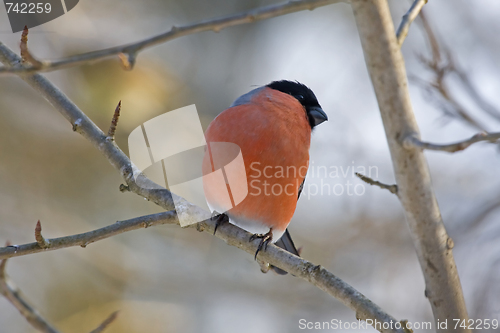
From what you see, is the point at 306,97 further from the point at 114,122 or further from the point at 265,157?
the point at 114,122

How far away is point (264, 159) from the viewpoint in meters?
2.65

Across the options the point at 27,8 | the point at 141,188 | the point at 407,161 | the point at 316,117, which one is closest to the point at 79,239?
the point at 141,188

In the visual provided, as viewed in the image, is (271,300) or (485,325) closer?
(485,325)

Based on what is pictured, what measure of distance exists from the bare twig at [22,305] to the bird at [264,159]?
110 centimetres

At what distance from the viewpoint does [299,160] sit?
283cm

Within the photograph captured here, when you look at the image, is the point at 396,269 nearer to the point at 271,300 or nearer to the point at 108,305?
the point at 271,300

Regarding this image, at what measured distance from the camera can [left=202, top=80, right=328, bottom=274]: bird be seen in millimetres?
2676

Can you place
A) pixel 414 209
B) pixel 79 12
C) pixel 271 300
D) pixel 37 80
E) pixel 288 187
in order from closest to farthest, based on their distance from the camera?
pixel 414 209 < pixel 37 80 < pixel 288 187 < pixel 79 12 < pixel 271 300

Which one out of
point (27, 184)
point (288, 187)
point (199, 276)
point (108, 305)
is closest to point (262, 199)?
point (288, 187)

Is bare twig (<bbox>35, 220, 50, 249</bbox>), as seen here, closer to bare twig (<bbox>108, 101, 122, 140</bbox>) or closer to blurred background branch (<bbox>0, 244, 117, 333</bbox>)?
blurred background branch (<bbox>0, 244, 117, 333</bbox>)

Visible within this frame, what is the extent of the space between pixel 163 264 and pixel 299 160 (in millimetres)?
3004

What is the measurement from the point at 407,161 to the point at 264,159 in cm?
139

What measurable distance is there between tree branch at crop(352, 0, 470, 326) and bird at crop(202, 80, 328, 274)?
126cm

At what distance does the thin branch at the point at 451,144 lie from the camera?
1.17 m
